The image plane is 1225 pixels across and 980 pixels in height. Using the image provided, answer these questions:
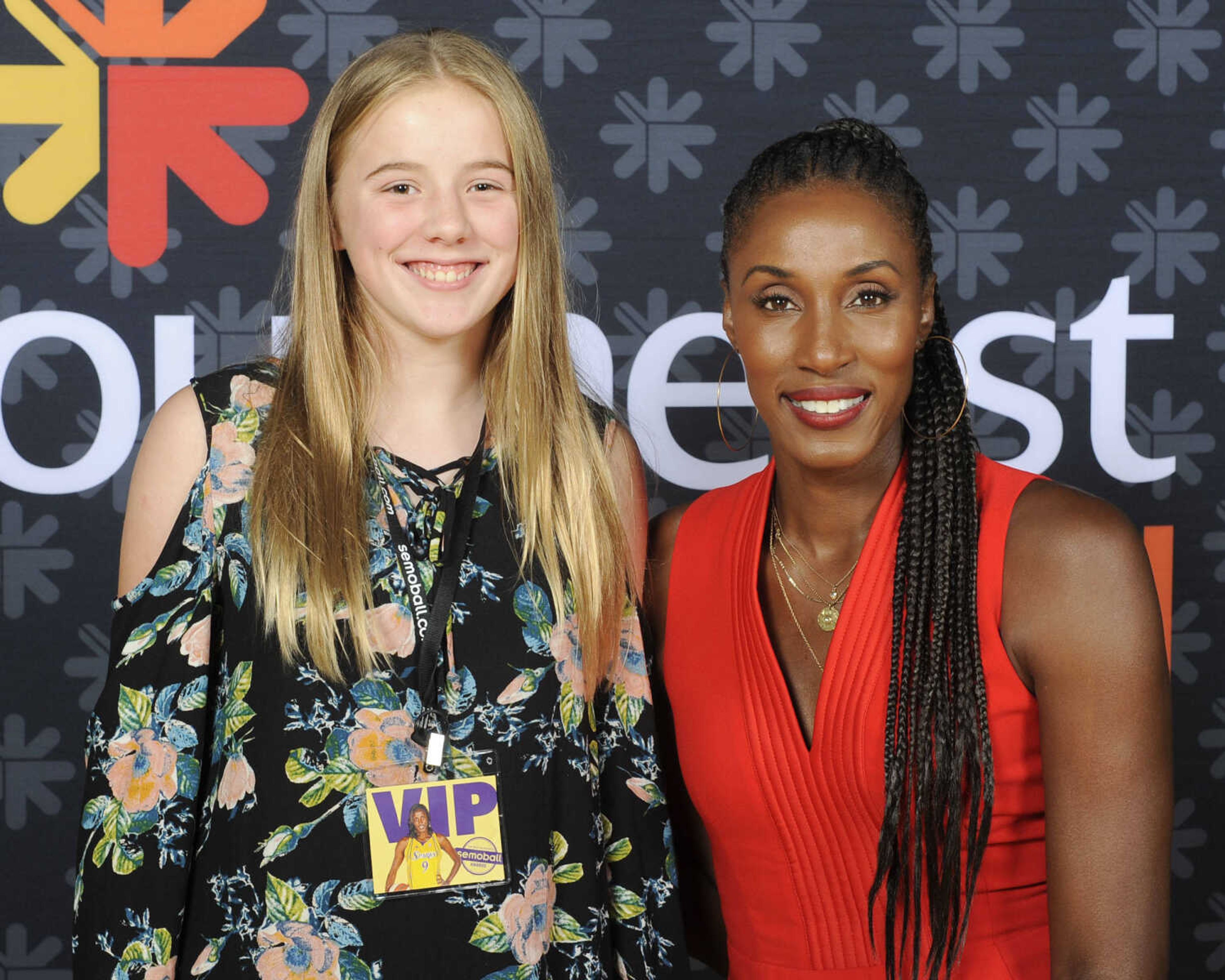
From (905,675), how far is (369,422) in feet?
2.42

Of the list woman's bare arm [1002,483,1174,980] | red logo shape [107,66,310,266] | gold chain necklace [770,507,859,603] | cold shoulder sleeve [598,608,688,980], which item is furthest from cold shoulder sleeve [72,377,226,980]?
red logo shape [107,66,310,266]

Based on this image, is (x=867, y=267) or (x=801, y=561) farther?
(x=801, y=561)

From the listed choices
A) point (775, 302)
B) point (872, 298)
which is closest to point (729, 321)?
point (775, 302)

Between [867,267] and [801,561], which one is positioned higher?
[867,267]

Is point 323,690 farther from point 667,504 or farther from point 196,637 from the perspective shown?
point 667,504

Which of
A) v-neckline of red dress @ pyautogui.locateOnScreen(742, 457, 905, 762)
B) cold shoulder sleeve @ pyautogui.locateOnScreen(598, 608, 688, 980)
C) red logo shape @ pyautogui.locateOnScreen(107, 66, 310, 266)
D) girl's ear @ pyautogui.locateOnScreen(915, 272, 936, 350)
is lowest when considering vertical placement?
cold shoulder sleeve @ pyautogui.locateOnScreen(598, 608, 688, 980)

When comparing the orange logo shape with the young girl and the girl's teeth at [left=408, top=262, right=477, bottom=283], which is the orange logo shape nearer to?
the young girl

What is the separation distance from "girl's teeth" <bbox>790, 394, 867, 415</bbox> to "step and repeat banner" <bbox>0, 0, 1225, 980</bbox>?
0.92 m

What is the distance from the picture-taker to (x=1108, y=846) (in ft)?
4.82

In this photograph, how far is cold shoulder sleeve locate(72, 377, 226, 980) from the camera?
1.46 metres

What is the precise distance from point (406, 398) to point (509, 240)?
24 cm

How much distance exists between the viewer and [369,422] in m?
1.64

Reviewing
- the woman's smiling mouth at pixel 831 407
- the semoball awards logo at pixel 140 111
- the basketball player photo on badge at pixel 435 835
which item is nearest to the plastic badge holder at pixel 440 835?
the basketball player photo on badge at pixel 435 835

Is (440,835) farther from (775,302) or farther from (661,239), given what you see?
(661,239)
